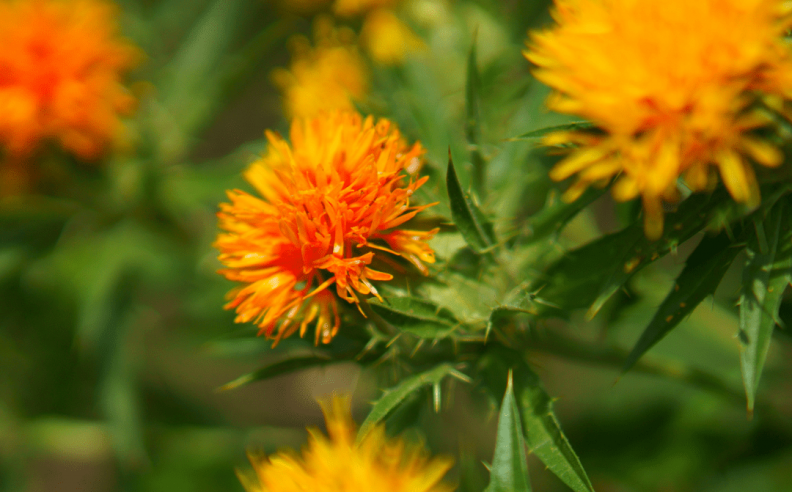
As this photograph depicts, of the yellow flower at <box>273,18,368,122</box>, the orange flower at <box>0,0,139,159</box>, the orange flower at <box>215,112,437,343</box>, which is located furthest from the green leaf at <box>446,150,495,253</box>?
the orange flower at <box>0,0,139,159</box>

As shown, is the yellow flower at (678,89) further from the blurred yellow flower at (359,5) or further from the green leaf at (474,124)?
the blurred yellow flower at (359,5)

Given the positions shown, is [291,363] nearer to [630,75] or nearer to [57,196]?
[630,75]

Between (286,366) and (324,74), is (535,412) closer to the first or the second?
(286,366)

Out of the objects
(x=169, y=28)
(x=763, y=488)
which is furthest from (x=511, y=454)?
(x=169, y=28)

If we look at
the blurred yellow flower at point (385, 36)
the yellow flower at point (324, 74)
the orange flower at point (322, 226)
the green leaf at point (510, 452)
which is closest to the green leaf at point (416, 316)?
the orange flower at point (322, 226)

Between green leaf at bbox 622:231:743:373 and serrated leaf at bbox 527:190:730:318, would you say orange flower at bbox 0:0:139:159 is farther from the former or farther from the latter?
green leaf at bbox 622:231:743:373

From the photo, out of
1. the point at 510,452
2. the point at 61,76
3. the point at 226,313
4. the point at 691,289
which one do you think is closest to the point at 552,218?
the point at 691,289
